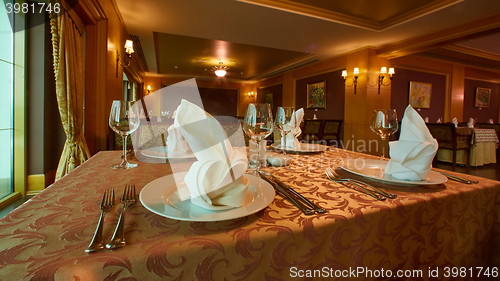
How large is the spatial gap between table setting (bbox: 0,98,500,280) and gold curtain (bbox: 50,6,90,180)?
7.32 ft

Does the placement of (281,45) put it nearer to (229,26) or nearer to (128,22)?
(229,26)

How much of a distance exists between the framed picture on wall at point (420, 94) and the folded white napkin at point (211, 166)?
8.22m

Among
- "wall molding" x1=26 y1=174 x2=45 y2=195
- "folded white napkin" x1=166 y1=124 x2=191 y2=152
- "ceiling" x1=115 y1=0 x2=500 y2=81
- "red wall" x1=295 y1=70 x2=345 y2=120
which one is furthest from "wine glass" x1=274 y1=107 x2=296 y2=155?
"red wall" x1=295 y1=70 x2=345 y2=120

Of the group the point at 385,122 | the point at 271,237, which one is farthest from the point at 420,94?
the point at 271,237

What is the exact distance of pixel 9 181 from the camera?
2369mm

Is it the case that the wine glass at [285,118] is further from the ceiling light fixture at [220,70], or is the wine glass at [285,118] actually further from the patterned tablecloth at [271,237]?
the ceiling light fixture at [220,70]

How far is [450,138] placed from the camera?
4.30m

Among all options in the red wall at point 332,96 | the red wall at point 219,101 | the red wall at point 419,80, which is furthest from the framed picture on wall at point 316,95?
the red wall at point 219,101

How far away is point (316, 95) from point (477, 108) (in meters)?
6.06

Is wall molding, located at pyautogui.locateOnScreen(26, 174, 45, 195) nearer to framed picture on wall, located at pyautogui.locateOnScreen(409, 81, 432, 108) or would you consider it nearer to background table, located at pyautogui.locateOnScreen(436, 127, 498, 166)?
background table, located at pyautogui.locateOnScreen(436, 127, 498, 166)

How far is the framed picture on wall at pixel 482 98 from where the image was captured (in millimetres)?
8500

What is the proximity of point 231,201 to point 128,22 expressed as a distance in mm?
5433

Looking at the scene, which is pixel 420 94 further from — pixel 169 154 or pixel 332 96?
pixel 169 154

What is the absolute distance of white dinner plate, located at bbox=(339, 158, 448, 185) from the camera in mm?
699
